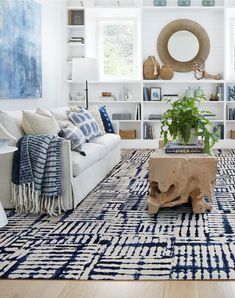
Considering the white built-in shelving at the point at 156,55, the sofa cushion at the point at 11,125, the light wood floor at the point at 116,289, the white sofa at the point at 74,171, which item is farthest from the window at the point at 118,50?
the light wood floor at the point at 116,289

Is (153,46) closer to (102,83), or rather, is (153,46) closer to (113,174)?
(102,83)

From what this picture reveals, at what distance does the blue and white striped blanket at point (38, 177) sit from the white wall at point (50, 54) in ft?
10.3

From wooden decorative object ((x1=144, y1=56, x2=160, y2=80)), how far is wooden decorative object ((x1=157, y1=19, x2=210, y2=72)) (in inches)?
7.5

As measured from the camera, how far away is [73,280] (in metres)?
2.79

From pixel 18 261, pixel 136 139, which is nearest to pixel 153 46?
pixel 136 139

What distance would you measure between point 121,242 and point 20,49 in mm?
3938

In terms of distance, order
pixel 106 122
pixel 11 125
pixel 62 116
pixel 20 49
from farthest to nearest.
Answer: pixel 106 122 → pixel 20 49 → pixel 62 116 → pixel 11 125

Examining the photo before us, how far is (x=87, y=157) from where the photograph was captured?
5.01 m

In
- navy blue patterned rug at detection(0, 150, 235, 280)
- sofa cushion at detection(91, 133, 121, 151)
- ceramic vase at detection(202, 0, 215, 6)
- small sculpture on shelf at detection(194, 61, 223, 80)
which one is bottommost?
navy blue patterned rug at detection(0, 150, 235, 280)

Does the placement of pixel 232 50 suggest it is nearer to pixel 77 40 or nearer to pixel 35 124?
pixel 77 40

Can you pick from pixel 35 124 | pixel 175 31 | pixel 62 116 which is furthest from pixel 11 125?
pixel 175 31

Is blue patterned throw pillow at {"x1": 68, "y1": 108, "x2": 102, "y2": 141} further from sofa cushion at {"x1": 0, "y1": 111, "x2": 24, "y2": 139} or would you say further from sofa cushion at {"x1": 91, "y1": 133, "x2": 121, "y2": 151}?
sofa cushion at {"x1": 0, "y1": 111, "x2": 24, "y2": 139}

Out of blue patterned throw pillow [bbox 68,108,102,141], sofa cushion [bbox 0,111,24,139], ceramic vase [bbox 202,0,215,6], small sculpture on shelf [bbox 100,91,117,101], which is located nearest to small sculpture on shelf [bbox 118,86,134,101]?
small sculpture on shelf [bbox 100,91,117,101]

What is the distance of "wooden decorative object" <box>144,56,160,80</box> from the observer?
30.2 ft
